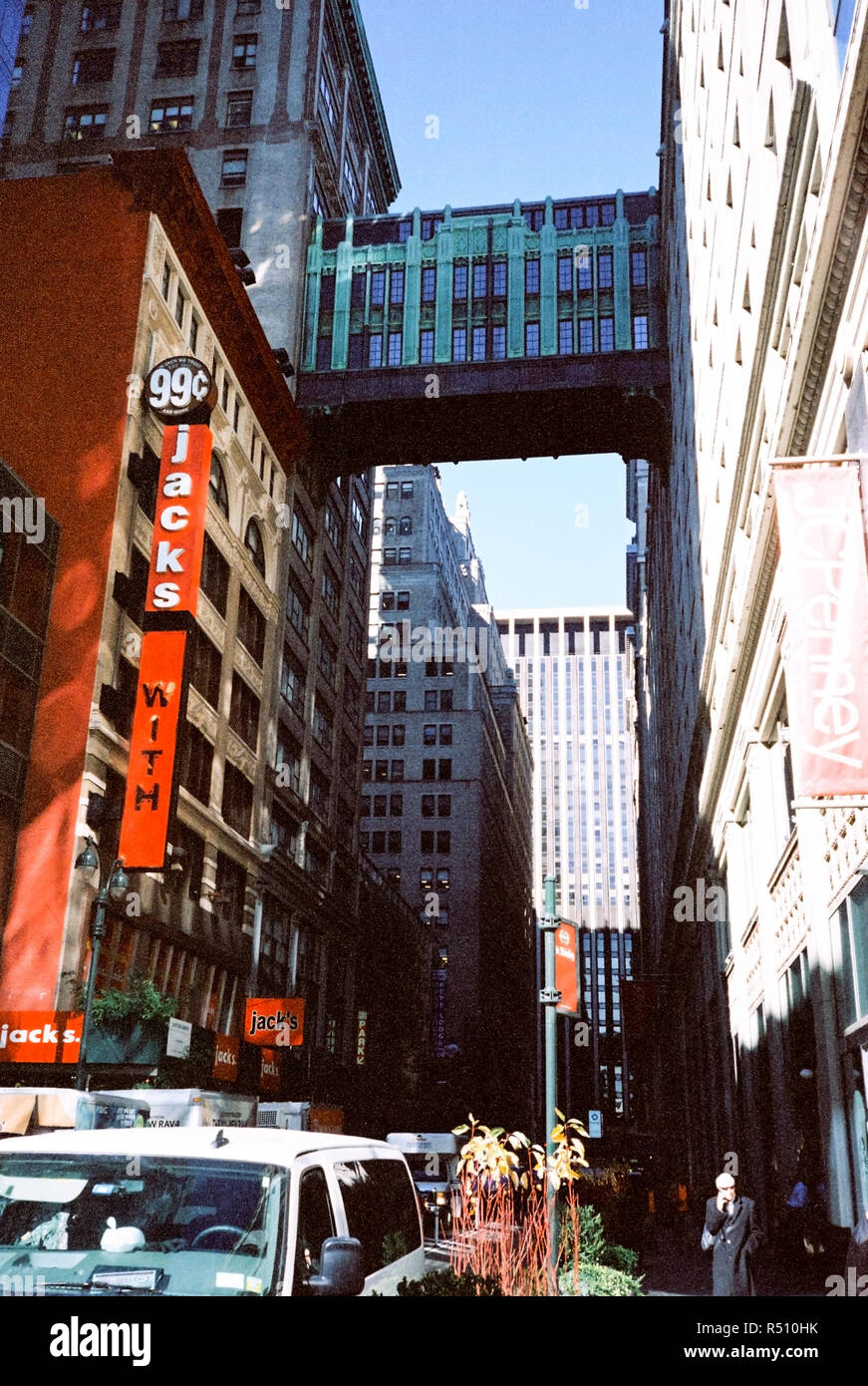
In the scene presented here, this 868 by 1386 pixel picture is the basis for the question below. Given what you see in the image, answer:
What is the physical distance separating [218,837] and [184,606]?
1119 cm

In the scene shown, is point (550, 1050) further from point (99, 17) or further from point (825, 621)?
point (99, 17)

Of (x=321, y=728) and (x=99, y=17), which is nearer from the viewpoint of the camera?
(x=321, y=728)

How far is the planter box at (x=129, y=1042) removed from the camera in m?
30.2

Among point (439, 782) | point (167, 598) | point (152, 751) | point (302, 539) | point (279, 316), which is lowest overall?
point (152, 751)

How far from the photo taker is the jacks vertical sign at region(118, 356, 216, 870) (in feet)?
107

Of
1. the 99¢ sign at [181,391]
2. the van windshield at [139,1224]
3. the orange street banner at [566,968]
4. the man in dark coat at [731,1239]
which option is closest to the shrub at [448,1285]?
the van windshield at [139,1224]

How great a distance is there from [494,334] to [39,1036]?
4110cm

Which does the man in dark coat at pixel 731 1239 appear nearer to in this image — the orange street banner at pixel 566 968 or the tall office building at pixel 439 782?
the orange street banner at pixel 566 968

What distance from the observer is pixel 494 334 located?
2302 inches

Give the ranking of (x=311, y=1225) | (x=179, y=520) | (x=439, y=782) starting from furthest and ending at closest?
1. (x=439, y=782)
2. (x=179, y=520)
3. (x=311, y=1225)

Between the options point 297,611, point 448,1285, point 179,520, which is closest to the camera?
point 448,1285

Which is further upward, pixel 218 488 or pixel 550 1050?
pixel 218 488

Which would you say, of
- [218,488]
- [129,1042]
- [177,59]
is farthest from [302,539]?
[129,1042]

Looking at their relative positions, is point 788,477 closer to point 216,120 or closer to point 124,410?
point 124,410
